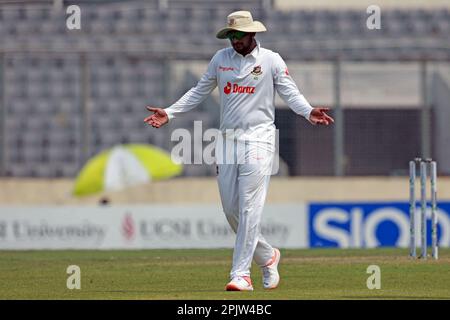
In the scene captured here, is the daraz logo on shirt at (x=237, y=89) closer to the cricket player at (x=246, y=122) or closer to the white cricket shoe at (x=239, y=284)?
the cricket player at (x=246, y=122)

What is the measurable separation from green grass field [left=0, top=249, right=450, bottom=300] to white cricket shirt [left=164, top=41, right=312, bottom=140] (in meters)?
1.46

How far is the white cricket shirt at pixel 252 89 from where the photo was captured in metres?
11.7

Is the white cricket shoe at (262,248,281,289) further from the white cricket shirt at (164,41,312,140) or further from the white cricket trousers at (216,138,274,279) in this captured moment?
the white cricket shirt at (164,41,312,140)

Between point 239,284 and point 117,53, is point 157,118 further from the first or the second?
point 117,53

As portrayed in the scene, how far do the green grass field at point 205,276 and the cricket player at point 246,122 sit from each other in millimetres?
616

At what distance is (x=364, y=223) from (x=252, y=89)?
13.0 meters

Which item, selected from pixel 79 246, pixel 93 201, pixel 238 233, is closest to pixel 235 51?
pixel 238 233

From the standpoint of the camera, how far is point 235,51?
11.8 meters

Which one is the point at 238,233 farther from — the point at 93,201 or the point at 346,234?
the point at 93,201

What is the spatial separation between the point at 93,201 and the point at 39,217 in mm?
3245

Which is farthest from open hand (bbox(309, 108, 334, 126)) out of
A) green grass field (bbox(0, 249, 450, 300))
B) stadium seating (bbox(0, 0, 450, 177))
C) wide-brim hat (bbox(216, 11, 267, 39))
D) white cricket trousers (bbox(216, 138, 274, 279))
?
stadium seating (bbox(0, 0, 450, 177))

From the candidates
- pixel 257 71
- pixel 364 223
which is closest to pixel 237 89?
pixel 257 71

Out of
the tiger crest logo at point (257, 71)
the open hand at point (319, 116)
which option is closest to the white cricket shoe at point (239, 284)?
the open hand at point (319, 116)

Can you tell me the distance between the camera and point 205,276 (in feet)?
46.2
